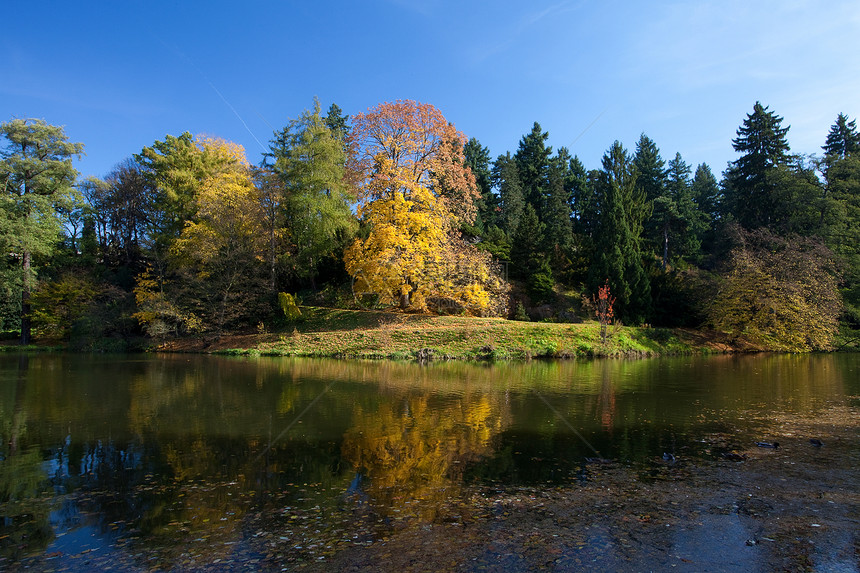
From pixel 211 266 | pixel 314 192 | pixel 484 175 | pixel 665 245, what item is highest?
pixel 484 175

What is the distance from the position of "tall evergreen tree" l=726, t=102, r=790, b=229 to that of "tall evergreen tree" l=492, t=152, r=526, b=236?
18.2 metres

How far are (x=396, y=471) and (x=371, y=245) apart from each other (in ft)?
73.5

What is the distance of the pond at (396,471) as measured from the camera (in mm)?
4711

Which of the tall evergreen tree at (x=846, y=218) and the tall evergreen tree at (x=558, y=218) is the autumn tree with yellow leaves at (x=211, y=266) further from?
the tall evergreen tree at (x=846, y=218)

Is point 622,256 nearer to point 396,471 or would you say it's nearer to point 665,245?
point 665,245

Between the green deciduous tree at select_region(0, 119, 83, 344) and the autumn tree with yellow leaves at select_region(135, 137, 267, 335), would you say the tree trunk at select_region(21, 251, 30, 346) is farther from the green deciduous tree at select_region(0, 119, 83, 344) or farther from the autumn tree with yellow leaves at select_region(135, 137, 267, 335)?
the autumn tree with yellow leaves at select_region(135, 137, 267, 335)

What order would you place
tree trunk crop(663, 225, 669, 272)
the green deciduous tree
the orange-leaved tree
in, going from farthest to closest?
tree trunk crop(663, 225, 669, 272), the green deciduous tree, the orange-leaved tree

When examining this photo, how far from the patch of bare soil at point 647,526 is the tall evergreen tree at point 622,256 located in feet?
85.8

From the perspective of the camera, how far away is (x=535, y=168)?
5047 centimetres

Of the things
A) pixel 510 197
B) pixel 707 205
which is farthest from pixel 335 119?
pixel 707 205

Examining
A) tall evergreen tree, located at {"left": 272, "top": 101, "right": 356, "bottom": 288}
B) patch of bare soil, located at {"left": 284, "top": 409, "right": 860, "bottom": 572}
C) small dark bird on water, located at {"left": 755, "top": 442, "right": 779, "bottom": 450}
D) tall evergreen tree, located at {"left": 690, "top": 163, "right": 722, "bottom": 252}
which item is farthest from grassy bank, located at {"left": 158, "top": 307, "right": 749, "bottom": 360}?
tall evergreen tree, located at {"left": 690, "top": 163, "right": 722, "bottom": 252}

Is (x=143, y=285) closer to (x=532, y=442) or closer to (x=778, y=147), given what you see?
(x=532, y=442)

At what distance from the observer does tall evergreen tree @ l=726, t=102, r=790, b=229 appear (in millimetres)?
39062

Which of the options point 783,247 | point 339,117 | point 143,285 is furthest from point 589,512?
A: point 339,117
